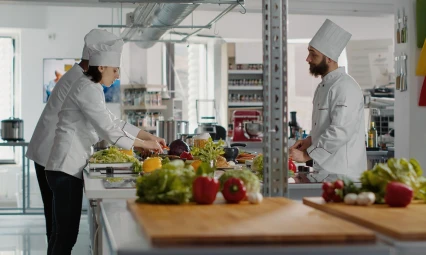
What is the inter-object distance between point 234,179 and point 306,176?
1.55 metres

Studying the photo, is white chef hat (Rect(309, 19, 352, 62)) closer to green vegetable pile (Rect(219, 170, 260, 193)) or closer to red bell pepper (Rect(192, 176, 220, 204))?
green vegetable pile (Rect(219, 170, 260, 193))

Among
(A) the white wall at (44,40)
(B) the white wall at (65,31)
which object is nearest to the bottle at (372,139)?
(B) the white wall at (65,31)

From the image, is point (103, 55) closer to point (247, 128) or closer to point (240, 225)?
point (240, 225)

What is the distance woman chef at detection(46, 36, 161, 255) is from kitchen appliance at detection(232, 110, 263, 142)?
17.4 ft

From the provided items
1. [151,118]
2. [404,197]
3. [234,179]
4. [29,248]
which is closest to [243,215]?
[234,179]

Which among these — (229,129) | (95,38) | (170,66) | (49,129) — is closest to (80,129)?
(95,38)

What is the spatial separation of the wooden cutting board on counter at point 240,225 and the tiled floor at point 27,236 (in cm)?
467

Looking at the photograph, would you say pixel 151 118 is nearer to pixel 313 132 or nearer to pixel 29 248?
pixel 29 248

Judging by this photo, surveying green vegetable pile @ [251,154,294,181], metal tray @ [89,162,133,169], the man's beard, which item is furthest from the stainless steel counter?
the man's beard

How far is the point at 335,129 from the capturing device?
14.9 feet

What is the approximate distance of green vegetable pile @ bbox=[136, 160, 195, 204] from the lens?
2.53 meters

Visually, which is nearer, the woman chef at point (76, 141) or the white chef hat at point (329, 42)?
the woman chef at point (76, 141)

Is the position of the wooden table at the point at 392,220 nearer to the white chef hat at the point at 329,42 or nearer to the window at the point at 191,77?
the white chef hat at the point at 329,42

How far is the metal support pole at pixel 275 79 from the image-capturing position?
2838 mm
